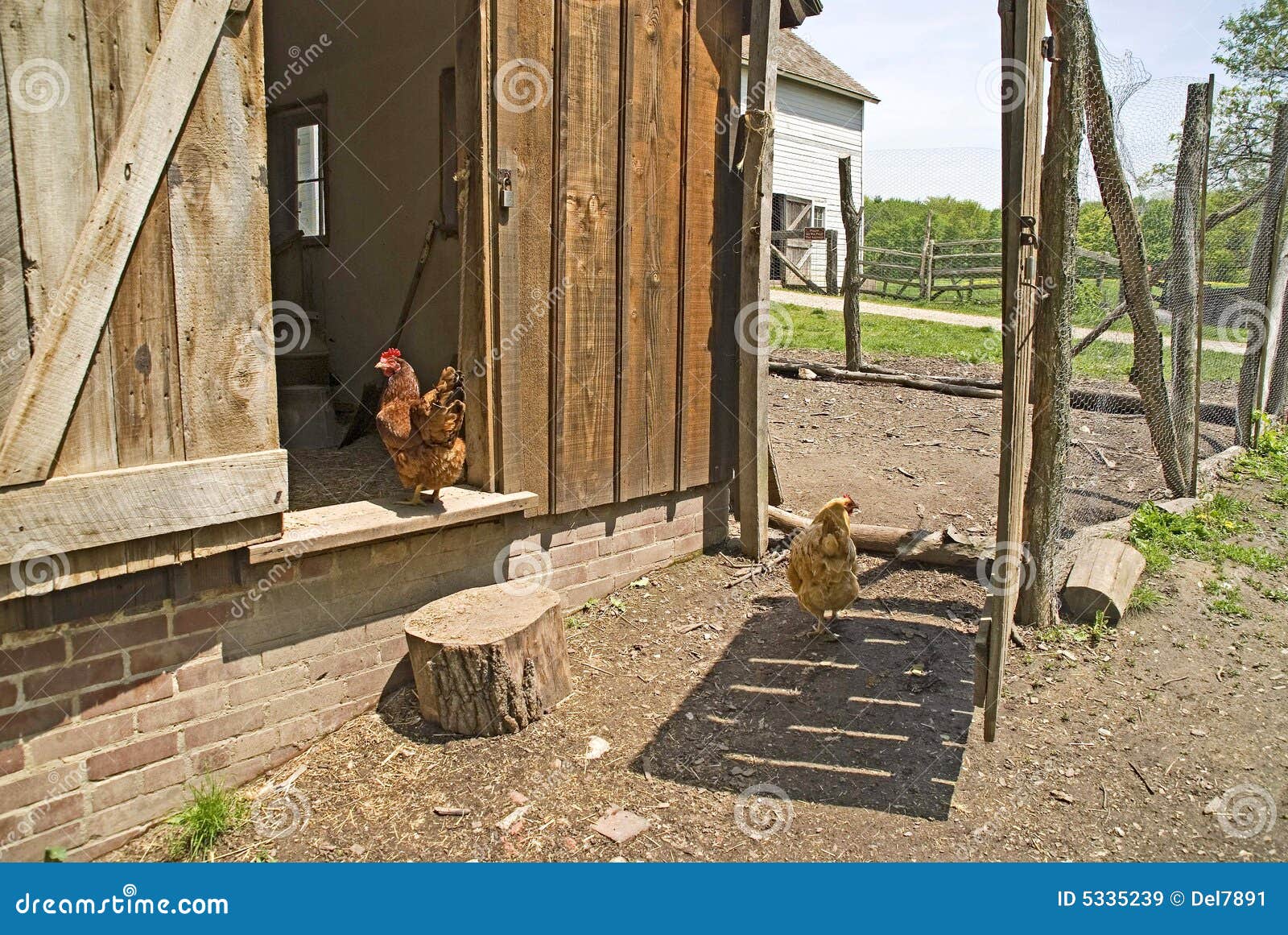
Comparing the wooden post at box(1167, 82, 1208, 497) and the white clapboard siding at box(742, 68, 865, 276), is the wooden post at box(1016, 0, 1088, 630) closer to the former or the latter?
the wooden post at box(1167, 82, 1208, 497)

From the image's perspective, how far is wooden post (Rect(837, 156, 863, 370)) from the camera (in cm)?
1062

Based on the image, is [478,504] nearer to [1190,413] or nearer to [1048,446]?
[1048,446]

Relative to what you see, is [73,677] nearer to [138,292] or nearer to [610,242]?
[138,292]

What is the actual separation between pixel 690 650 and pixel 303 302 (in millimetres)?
5310

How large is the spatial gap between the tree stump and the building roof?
59.1 ft

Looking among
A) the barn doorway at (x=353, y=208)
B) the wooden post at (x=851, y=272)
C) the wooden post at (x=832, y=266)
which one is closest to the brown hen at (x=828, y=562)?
the barn doorway at (x=353, y=208)

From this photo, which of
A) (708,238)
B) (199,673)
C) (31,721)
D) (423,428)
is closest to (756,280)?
(708,238)

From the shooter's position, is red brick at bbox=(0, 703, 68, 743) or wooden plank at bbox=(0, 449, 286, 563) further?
red brick at bbox=(0, 703, 68, 743)

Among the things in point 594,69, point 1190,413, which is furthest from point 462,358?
point 1190,413

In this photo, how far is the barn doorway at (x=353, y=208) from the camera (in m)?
6.25

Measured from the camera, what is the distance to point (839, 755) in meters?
3.81

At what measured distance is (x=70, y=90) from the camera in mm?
2760

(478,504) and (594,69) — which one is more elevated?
(594,69)

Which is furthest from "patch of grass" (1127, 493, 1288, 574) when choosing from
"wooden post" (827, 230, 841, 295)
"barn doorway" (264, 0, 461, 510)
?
"wooden post" (827, 230, 841, 295)
